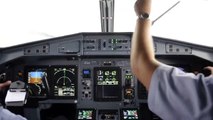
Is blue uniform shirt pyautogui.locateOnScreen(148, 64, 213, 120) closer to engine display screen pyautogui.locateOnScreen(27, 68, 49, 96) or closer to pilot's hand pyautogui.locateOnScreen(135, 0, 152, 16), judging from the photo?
pilot's hand pyautogui.locateOnScreen(135, 0, 152, 16)

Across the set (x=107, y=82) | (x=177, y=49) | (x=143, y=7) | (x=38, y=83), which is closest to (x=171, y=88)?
(x=143, y=7)

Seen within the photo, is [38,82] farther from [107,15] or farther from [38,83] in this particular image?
[107,15]

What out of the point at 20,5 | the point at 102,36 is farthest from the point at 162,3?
the point at 20,5

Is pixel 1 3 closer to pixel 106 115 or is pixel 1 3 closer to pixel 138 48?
pixel 106 115

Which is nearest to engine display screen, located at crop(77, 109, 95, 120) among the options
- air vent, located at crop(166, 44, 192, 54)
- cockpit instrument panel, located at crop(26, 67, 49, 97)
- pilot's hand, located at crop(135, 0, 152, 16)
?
cockpit instrument panel, located at crop(26, 67, 49, 97)

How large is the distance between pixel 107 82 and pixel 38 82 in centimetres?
93

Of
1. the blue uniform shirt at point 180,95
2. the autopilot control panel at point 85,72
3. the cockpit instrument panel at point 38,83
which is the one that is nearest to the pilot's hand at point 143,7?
the blue uniform shirt at point 180,95

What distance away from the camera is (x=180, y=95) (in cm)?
83

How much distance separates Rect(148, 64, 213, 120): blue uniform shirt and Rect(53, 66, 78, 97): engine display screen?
11.3ft

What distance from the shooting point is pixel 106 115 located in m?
4.18

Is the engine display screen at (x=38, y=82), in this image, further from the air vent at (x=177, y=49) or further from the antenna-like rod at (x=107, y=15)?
the air vent at (x=177, y=49)

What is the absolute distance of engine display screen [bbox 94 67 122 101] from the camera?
4.23m

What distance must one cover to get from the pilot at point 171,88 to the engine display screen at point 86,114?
332 cm

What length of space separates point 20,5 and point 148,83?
9.12ft
